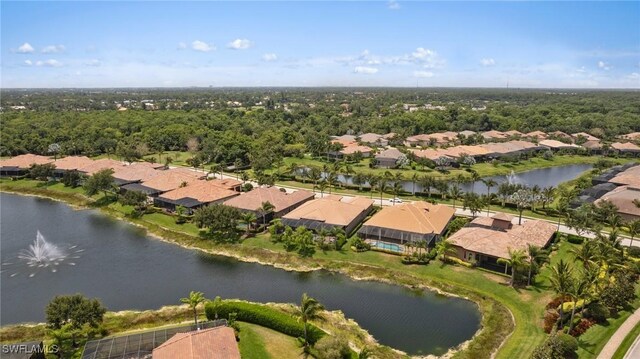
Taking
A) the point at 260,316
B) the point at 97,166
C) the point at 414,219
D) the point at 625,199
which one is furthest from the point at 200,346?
the point at 97,166

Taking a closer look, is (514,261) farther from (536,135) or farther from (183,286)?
(536,135)

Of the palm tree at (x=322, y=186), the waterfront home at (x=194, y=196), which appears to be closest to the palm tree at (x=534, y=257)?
the palm tree at (x=322, y=186)

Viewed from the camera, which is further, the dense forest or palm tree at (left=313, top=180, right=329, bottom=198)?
the dense forest

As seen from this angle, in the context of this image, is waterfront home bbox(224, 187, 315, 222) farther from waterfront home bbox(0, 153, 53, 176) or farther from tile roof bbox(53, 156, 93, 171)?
waterfront home bbox(0, 153, 53, 176)

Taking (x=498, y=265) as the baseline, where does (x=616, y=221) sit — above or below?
above

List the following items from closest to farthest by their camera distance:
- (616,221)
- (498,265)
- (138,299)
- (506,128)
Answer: (138,299) → (498,265) → (616,221) → (506,128)

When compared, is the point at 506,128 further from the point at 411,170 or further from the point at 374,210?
the point at 374,210

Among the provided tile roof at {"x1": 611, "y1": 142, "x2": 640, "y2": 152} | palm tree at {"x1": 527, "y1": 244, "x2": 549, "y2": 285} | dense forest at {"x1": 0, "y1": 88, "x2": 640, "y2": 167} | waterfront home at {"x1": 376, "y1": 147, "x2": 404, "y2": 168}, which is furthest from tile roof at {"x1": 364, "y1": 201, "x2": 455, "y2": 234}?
tile roof at {"x1": 611, "y1": 142, "x2": 640, "y2": 152}

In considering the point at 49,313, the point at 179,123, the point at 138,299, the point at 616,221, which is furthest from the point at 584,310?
the point at 179,123
